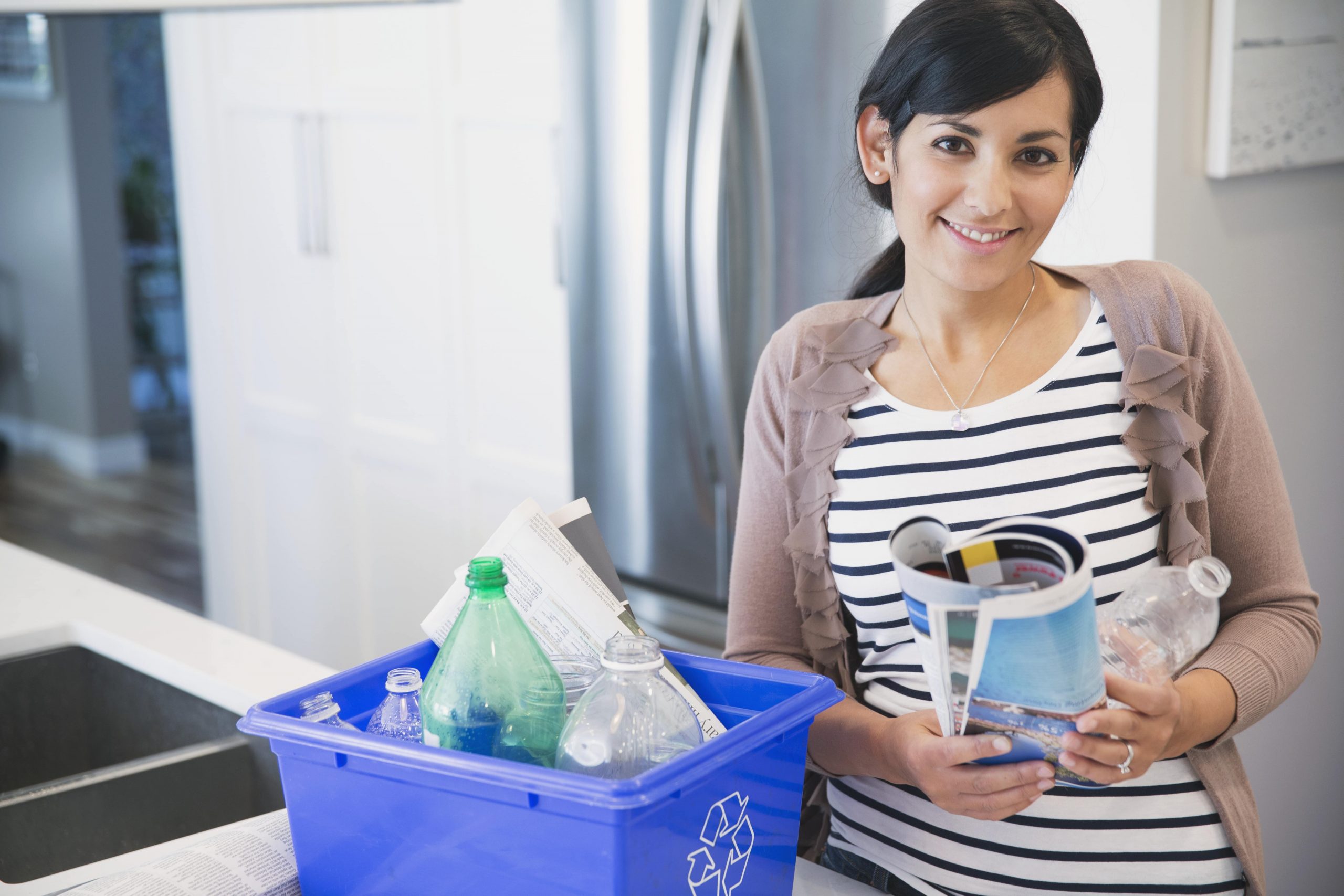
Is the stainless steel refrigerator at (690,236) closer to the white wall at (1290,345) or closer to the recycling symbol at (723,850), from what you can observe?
the white wall at (1290,345)

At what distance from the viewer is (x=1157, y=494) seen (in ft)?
3.63

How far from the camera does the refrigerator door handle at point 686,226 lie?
196 cm

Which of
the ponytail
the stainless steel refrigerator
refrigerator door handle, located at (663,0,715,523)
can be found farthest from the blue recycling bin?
refrigerator door handle, located at (663,0,715,523)

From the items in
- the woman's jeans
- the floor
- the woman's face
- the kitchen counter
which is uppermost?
the woman's face

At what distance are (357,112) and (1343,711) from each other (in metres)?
2.26

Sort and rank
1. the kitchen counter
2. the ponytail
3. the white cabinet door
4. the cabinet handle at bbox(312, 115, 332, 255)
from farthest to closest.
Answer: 1. the cabinet handle at bbox(312, 115, 332, 255)
2. the white cabinet door
3. the kitchen counter
4. the ponytail

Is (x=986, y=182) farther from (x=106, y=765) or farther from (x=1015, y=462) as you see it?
(x=106, y=765)

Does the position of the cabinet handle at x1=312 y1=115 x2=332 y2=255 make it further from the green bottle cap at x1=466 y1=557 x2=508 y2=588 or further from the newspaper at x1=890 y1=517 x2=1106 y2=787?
the newspaper at x1=890 y1=517 x2=1106 y2=787

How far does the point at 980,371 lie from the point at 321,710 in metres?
0.64

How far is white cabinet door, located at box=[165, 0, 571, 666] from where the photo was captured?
2.58 metres

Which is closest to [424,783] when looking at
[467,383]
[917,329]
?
[917,329]

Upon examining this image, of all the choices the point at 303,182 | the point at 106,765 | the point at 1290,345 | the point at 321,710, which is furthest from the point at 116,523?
the point at 321,710

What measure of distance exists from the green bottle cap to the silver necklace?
0.48 metres

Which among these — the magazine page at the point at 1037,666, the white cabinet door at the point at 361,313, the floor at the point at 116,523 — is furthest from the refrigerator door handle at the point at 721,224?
the floor at the point at 116,523
